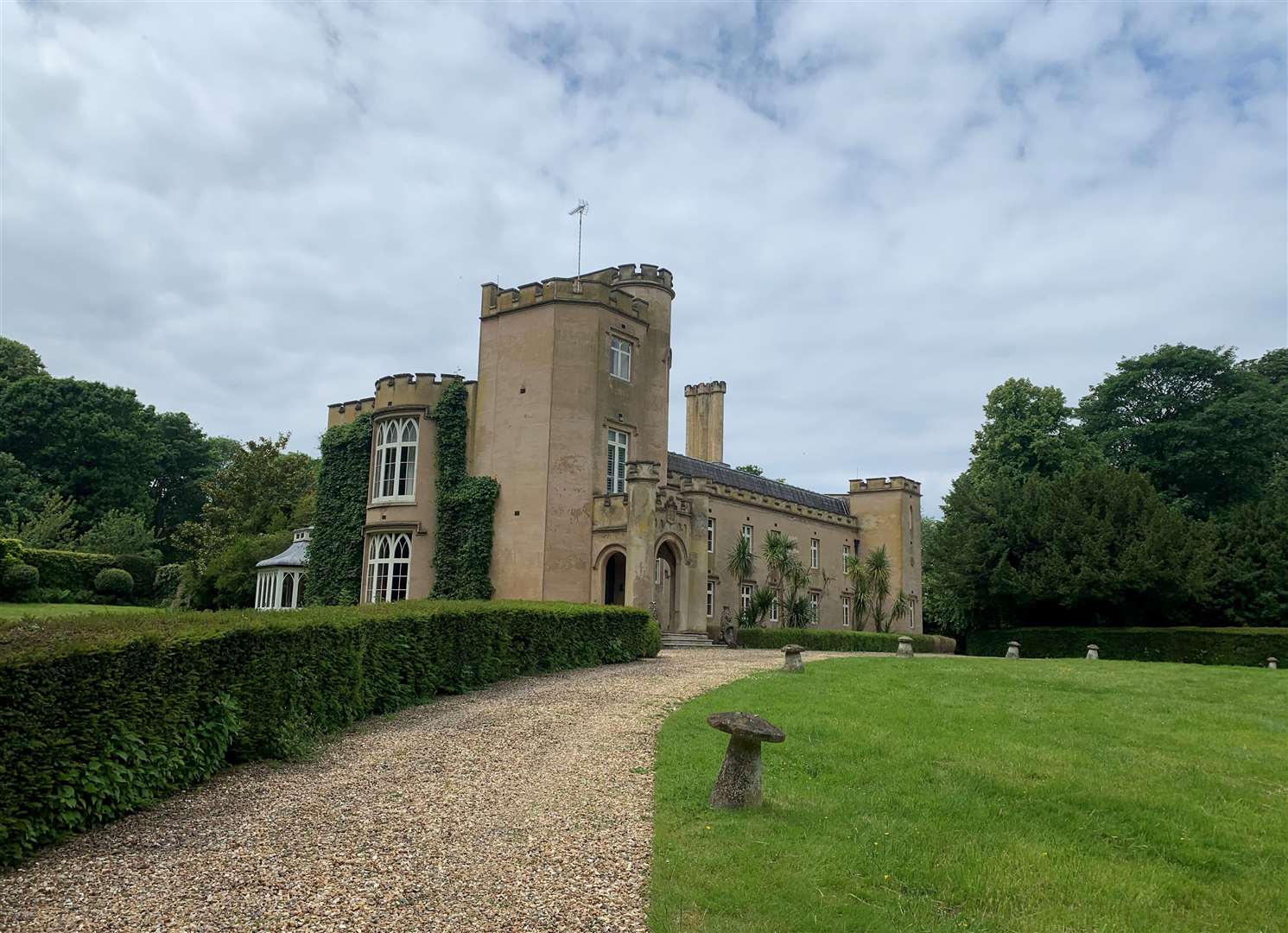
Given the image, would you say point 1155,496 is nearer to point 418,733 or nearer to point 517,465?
point 517,465

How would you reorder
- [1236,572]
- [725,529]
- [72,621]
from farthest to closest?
[725,529] → [1236,572] → [72,621]

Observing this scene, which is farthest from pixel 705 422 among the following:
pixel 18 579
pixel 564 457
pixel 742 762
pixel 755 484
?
pixel 742 762

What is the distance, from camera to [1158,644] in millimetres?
27297

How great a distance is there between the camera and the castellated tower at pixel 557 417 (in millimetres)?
25750

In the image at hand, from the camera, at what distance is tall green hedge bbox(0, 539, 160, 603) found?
36.3m

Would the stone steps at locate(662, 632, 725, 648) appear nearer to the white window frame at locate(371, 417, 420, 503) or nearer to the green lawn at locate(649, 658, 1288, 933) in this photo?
the white window frame at locate(371, 417, 420, 503)

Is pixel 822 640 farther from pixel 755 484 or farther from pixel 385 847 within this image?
pixel 385 847

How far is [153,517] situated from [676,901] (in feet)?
188

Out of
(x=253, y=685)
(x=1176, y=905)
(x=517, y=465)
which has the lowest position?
(x=1176, y=905)

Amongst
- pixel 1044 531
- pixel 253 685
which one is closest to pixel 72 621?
pixel 253 685

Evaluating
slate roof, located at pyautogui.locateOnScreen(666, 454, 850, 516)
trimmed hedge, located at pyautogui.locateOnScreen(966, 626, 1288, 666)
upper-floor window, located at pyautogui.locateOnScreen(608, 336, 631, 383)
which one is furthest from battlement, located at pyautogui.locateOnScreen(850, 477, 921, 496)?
upper-floor window, located at pyautogui.locateOnScreen(608, 336, 631, 383)

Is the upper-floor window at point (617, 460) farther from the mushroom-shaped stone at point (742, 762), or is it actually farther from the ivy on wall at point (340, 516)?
the mushroom-shaped stone at point (742, 762)

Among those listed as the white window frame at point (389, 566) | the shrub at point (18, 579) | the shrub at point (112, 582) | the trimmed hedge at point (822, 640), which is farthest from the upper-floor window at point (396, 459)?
the shrub at point (112, 582)

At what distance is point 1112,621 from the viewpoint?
30.1 meters
